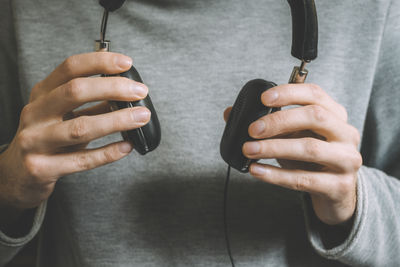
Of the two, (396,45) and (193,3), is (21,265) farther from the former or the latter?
(396,45)

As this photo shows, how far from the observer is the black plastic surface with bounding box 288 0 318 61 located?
469 millimetres

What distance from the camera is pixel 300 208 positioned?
2.31 ft

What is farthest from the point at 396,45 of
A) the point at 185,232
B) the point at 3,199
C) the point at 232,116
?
the point at 3,199

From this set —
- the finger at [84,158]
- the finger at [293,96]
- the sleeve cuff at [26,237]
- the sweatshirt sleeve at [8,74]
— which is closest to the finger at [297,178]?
the finger at [293,96]

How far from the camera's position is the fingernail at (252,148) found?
1.46ft

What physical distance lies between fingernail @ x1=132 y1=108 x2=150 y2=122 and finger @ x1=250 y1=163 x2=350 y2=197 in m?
0.18

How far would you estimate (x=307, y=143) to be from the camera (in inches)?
17.7

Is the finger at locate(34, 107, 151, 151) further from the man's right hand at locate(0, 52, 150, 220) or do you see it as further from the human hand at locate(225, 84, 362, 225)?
the human hand at locate(225, 84, 362, 225)

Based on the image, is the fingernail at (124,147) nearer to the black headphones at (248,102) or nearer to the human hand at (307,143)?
the black headphones at (248,102)

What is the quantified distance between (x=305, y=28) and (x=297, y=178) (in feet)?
0.76

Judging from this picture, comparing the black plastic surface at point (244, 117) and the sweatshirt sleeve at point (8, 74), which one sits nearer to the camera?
the black plastic surface at point (244, 117)

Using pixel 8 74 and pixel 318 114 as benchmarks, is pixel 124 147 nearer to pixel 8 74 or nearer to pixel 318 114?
pixel 318 114

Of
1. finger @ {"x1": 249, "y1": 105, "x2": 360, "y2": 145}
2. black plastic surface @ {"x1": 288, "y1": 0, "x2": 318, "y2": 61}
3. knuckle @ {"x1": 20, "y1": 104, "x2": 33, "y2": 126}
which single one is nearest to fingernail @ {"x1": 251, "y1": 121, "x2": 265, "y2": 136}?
finger @ {"x1": 249, "y1": 105, "x2": 360, "y2": 145}

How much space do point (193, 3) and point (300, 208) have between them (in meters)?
0.53
